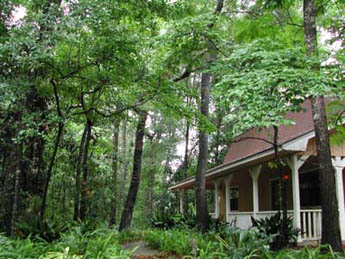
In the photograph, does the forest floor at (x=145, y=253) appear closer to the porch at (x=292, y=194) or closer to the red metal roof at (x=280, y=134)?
the porch at (x=292, y=194)

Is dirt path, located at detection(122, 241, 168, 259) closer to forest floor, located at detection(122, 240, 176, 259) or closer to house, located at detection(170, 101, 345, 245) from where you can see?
forest floor, located at detection(122, 240, 176, 259)

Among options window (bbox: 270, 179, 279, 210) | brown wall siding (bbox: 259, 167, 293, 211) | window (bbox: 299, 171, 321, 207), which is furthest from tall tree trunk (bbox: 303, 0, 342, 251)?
window (bbox: 270, 179, 279, 210)

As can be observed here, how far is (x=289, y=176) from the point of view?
13406 millimetres

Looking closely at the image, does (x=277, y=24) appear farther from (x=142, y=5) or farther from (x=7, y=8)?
(x=7, y=8)

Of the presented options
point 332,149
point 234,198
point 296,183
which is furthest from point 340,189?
point 234,198

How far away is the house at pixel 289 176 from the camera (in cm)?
963

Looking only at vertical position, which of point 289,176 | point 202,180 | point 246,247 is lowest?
point 246,247

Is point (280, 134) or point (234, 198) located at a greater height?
point (280, 134)

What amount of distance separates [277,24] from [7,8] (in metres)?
6.65

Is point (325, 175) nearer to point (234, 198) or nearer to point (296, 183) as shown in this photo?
point (296, 183)

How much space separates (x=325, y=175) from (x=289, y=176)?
7.27m

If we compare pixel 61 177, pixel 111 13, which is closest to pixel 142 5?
pixel 111 13

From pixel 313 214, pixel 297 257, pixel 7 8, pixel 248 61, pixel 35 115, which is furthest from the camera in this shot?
pixel 313 214

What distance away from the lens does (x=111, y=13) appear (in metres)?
8.12
